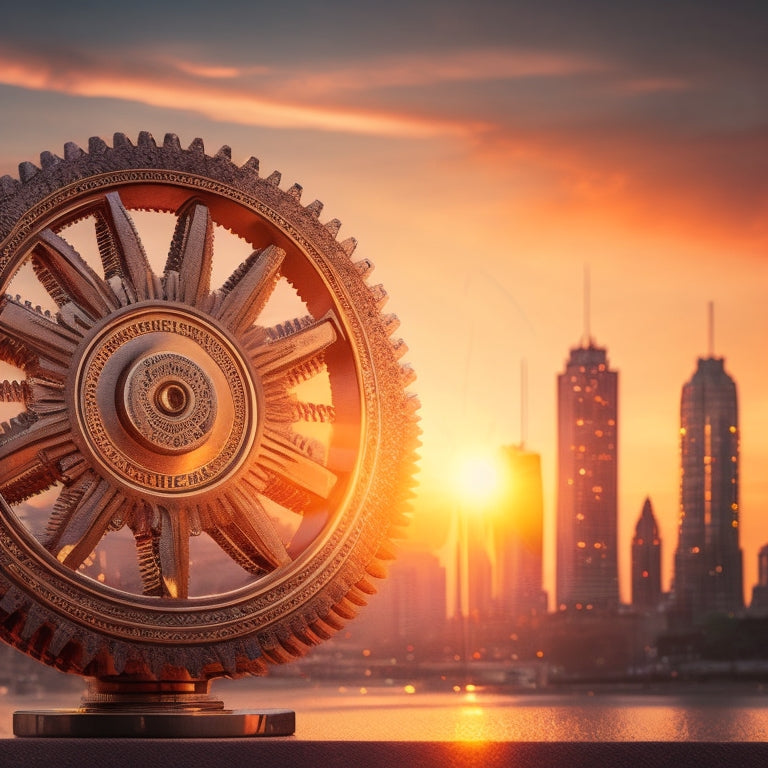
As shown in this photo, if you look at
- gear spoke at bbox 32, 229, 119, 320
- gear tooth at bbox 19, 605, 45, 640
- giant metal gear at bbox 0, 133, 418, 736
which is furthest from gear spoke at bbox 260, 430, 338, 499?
gear tooth at bbox 19, 605, 45, 640

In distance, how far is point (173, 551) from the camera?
6.42 metres

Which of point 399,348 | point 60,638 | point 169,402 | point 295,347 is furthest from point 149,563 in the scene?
point 399,348

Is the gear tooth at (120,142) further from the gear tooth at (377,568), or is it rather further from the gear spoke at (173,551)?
the gear tooth at (377,568)

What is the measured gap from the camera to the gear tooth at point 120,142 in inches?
261

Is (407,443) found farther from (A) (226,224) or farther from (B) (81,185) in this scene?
(B) (81,185)

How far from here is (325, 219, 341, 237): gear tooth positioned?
7105 millimetres

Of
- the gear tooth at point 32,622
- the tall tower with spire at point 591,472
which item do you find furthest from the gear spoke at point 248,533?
the tall tower with spire at point 591,472

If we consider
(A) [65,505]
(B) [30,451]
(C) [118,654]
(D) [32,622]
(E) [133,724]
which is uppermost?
(B) [30,451]

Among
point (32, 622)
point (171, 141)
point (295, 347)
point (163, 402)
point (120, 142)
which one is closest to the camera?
point (32, 622)

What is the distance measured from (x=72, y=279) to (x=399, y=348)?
1.43m

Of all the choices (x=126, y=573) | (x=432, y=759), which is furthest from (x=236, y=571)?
(x=432, y=759)

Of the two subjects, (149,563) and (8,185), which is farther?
(149,563)

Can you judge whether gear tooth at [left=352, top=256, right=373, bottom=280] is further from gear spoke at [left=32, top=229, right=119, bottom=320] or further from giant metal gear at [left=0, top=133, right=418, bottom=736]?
gear spoke at [left=32, top=229, right=119, bottom=320]

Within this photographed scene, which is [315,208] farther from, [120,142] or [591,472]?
[591,472]
